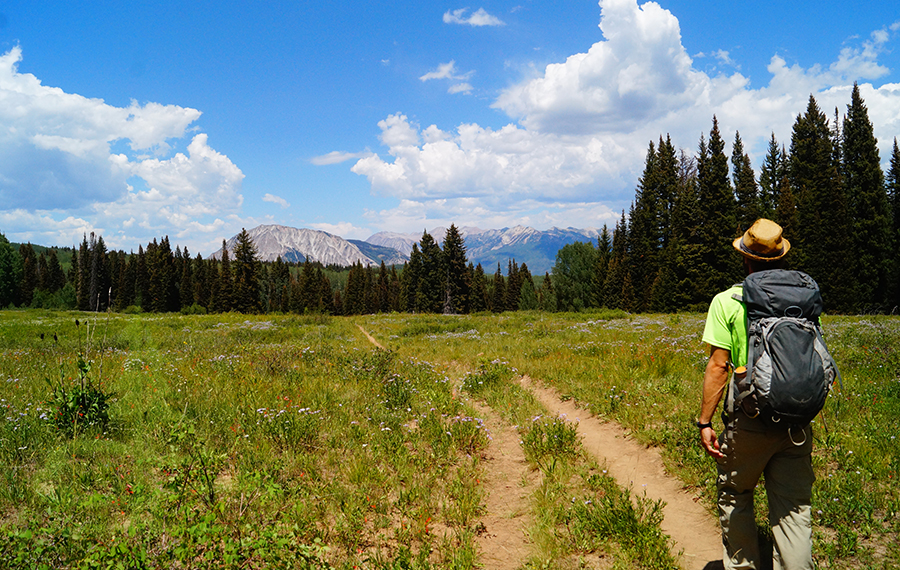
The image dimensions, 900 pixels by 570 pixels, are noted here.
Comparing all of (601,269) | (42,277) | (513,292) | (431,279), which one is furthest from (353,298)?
(42,277)

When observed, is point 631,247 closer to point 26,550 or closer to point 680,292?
point 680,292

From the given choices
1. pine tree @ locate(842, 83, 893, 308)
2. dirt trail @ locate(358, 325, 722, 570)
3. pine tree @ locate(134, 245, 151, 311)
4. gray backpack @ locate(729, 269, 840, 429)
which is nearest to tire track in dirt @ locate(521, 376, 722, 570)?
dirt trail @ locate(358, 325, 722, 570)

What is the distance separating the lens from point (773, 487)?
3279mm

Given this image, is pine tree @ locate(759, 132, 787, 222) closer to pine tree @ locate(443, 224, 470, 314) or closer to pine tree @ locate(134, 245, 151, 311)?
pine tree @ locate(443, 224, 470, 314)

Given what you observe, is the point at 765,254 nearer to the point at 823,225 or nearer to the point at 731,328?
the point at 731,328

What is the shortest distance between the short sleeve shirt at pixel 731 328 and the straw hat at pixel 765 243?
32 centimetres

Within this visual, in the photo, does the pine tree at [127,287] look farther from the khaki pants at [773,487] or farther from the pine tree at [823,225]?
the pine tree at [823,225]

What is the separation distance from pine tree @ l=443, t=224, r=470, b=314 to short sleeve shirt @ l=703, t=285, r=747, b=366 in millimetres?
55100

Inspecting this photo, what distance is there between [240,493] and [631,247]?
2398 inches

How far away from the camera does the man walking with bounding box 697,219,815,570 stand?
3.14m

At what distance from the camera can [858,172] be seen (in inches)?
1558

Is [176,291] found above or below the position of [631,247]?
below

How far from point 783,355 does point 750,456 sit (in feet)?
2.99

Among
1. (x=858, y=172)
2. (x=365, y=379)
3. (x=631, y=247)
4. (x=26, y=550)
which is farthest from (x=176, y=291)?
(x=858, y=172)
